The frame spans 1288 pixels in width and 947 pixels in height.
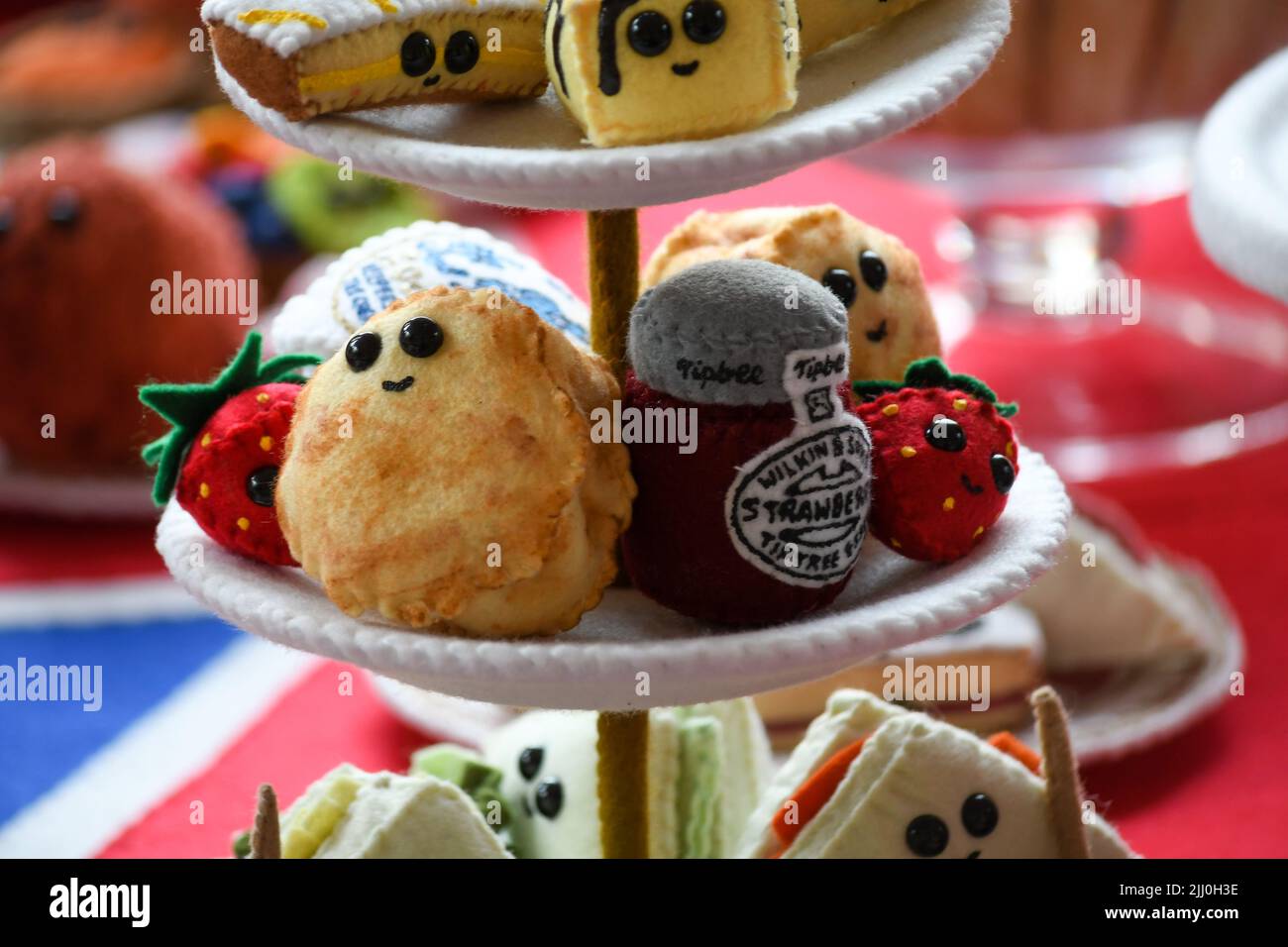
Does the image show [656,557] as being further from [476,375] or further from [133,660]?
[133,660]

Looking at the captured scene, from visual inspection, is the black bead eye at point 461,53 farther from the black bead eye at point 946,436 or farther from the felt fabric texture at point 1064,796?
the felt fabric texture at point 1064,796

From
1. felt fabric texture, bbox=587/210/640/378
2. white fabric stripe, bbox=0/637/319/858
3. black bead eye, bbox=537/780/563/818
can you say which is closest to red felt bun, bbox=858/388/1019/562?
felt fabric texture, bbox=587/210/640/378

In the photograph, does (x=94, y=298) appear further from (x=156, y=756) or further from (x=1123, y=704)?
(x=1123, y=704)

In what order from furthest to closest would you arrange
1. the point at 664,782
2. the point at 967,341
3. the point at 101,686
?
the point at 967,341, the point at 101,686, the point at 664,782

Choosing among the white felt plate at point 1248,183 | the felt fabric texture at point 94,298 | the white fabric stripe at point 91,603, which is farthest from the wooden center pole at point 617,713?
the felt fabric texture at point 94,298

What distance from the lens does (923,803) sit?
0.89 meters

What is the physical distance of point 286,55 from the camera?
66 cm

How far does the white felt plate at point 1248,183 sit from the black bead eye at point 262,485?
554 mm

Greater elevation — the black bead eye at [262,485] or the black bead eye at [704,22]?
the black bead eye at [704,22]

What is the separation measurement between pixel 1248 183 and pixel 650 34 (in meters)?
0.51

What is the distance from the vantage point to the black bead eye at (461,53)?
709 millimetres

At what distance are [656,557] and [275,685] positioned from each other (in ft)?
2.84

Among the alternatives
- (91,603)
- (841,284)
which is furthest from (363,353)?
(91,603)
